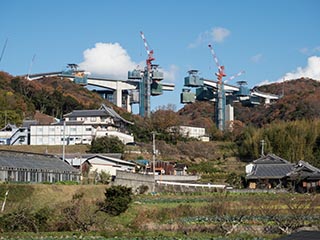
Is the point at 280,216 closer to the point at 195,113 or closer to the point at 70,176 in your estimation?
the point at 70,176

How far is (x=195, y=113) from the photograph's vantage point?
10281 centimetres

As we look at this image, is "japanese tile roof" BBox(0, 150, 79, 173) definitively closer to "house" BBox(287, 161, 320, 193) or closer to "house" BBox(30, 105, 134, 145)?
"house" BBox(287, 161, 320, 193)

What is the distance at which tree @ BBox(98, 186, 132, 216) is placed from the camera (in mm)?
25141

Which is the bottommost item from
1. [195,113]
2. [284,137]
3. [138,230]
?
[138,230]

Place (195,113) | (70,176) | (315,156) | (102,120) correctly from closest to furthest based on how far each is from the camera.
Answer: (70,176), (315,156), (102,120), (195,113)

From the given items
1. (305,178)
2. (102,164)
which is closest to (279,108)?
(305,178)

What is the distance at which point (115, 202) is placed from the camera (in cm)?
2519

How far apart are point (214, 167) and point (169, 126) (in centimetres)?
1398

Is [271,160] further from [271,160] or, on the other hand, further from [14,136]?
[14,136]

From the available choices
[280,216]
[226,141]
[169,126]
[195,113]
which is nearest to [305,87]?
[195,113]

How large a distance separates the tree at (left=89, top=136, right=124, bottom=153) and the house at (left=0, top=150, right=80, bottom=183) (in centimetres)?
1449

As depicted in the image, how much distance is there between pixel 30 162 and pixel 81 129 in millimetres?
27020

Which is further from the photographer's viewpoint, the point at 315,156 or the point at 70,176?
the point at 315,156

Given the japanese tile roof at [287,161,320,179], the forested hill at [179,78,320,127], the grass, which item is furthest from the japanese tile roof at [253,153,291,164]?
the forested hill at [179,78,320,127]
